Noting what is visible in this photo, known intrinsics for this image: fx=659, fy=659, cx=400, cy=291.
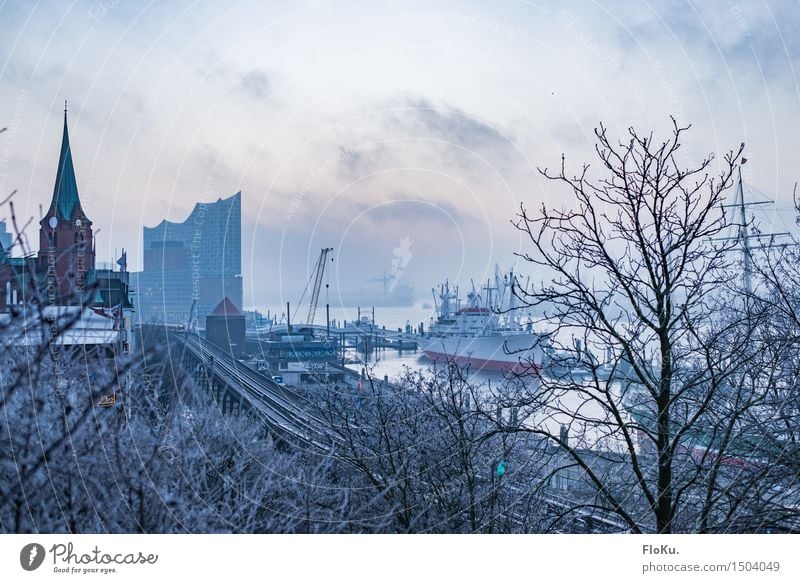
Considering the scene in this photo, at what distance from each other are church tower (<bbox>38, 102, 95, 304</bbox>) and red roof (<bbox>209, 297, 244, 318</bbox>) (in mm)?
762

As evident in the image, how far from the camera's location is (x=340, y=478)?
3.97 m

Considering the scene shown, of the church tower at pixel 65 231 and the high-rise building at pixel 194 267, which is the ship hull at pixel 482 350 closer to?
the high-rise building at pixel 194 267

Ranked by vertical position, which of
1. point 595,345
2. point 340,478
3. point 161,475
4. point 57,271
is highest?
point 57,271

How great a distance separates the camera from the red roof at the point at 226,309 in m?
3.81

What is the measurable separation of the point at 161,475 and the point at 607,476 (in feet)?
6.75

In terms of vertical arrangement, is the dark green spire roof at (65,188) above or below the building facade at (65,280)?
above

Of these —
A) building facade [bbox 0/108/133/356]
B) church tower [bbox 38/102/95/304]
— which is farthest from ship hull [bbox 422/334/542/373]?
church tower [bbox 38/102/95/304]

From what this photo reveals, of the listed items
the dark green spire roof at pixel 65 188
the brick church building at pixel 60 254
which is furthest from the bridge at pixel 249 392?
the dark green spire roof at pixel 65 188

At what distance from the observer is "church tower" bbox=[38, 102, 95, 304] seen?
2797 mm

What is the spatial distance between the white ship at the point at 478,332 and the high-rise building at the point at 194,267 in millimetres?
1545

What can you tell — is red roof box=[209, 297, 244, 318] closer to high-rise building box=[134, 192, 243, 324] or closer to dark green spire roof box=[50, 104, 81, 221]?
high-rise building box=[134, 192, 243, 324]
